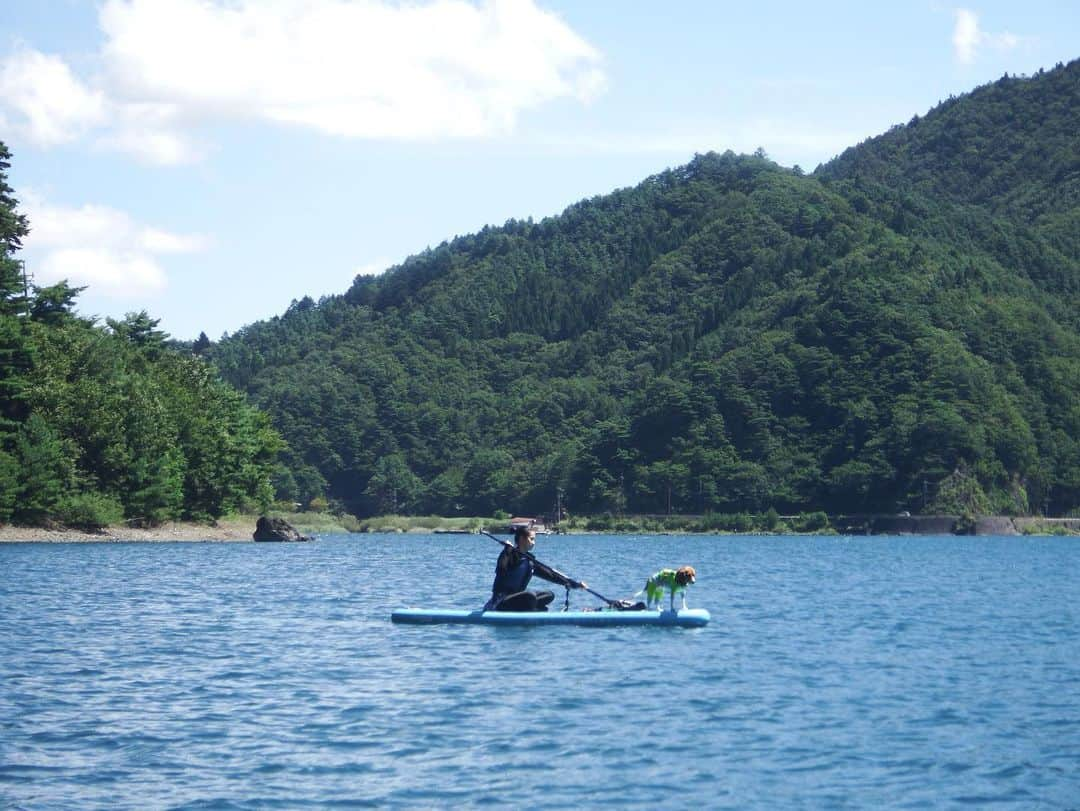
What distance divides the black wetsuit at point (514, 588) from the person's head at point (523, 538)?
21 cm

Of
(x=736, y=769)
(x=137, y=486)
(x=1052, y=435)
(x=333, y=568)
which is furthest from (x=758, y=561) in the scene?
(x=1052, y=435)

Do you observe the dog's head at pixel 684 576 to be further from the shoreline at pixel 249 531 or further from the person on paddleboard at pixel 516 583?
the shoreline at pixel 249 531

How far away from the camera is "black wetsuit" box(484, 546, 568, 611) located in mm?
36562

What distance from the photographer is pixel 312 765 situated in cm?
2006

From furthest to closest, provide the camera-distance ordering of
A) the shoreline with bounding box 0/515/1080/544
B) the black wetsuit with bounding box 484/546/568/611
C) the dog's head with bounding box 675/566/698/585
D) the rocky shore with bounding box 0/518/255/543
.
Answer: the shoreline with bounding box 0/515/1080/544 < the rocky shore with bounding box 0/518/255/543 < the black wetsuit with bounding box 484/546/568/611 < the dog's head with bounding box 675/566/698/585

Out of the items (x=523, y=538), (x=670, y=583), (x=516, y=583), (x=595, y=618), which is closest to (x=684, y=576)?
(x=670, y=583)

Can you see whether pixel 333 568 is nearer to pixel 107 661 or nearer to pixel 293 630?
pixel 293 630

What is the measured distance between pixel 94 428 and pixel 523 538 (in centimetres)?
6452

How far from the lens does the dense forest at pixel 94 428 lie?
8606cm

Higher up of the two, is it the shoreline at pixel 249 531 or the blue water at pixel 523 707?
the shoreline at pixel 249 531

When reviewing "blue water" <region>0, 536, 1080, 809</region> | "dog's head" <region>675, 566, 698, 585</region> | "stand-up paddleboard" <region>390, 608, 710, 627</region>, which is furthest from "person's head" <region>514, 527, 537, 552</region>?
"dog's head" <region>675, 566, 698, 585</region>

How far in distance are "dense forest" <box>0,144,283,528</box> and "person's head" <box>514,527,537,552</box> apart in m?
52.3

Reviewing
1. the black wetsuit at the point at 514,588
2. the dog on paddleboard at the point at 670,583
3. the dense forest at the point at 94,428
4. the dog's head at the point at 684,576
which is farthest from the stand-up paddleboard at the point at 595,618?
the dense forest at the point at 94,428

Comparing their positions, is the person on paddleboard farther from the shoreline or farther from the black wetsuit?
the shoreline
